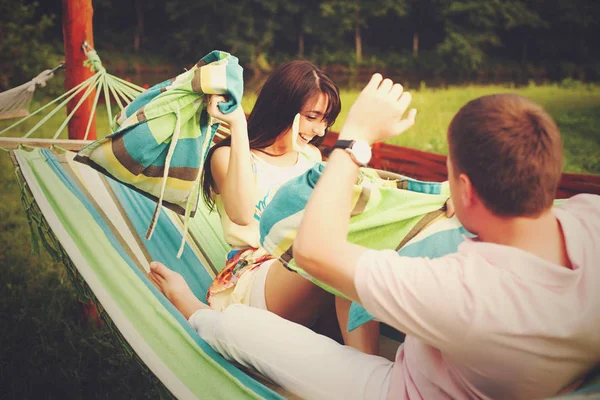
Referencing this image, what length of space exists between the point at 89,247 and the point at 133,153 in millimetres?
300

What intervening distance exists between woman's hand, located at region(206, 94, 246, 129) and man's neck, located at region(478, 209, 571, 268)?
94cm

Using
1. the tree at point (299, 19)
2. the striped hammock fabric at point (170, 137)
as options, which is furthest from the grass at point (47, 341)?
the tree at point (299, 19)

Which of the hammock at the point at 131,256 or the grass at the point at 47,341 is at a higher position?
the hammock at the point at 131,256

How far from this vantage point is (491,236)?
2.93 ft

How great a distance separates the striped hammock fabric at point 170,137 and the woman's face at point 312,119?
312 mm

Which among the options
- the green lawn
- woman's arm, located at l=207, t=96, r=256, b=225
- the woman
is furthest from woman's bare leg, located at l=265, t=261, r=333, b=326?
the green lawn

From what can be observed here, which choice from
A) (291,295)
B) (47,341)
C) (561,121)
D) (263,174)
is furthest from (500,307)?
(561,121)

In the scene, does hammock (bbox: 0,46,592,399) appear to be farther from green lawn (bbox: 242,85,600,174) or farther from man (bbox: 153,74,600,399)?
green lawn (bbox: 242,85,600,174)

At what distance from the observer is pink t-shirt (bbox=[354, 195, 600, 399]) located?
0.82 meters

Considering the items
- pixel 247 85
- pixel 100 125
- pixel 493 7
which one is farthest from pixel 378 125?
pixel 493 7

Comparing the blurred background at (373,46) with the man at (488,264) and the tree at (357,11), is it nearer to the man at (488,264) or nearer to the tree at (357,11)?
the tree at (357,11)

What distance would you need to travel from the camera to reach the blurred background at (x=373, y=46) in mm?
9875

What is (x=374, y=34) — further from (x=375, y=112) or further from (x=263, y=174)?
(x=375, y=112)

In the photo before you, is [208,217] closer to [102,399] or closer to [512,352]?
[102,399]
